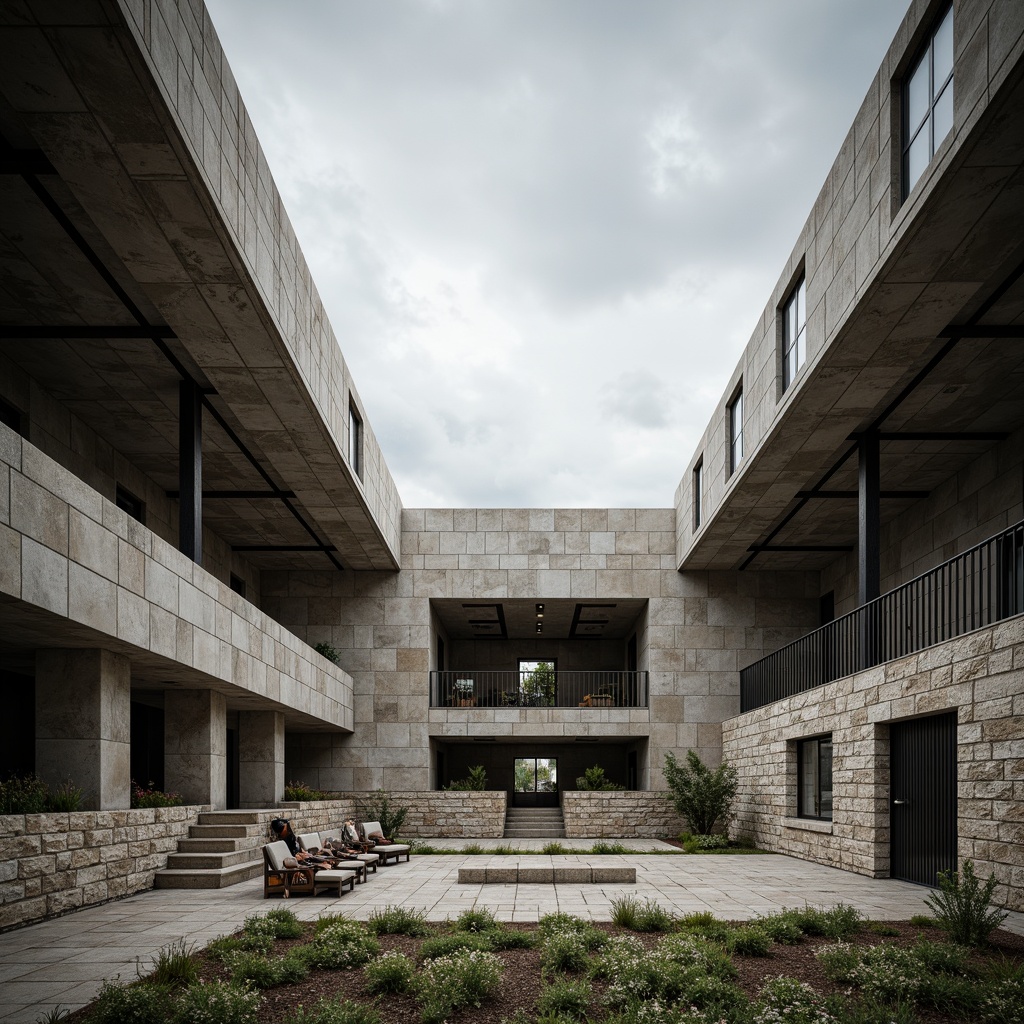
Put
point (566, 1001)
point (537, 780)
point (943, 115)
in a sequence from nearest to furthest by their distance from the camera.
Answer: point (566, 1001) < point (943, 115) < point (537, 780)

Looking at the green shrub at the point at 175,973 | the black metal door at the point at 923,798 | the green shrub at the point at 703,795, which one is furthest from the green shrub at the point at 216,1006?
the green shrub at the point at 703,795

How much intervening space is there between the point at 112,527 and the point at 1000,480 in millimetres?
13386

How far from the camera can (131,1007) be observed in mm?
5570

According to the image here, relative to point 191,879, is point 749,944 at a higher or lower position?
higher

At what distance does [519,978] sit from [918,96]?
8.53 metres

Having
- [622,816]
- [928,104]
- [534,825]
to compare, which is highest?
[928,104]

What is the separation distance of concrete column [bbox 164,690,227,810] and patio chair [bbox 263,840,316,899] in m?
3.88

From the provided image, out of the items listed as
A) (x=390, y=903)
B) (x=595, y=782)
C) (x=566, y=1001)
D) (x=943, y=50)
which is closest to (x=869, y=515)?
(x=943, y=50)

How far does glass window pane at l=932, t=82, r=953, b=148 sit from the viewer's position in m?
8.28

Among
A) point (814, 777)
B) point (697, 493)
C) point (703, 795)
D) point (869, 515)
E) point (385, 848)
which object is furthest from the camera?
point (697, 493)

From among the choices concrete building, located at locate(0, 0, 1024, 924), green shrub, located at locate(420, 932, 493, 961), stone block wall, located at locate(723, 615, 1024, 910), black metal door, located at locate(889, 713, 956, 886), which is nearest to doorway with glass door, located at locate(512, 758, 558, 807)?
concrete building, located at locate(0, 0, 1024, 924)

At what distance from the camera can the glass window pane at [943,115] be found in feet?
27.2

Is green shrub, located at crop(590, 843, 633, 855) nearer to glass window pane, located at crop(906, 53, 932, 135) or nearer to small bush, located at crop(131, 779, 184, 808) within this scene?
small bush, located at crop(131, 779, 184, 808)

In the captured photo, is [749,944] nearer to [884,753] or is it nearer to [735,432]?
[884,753]
